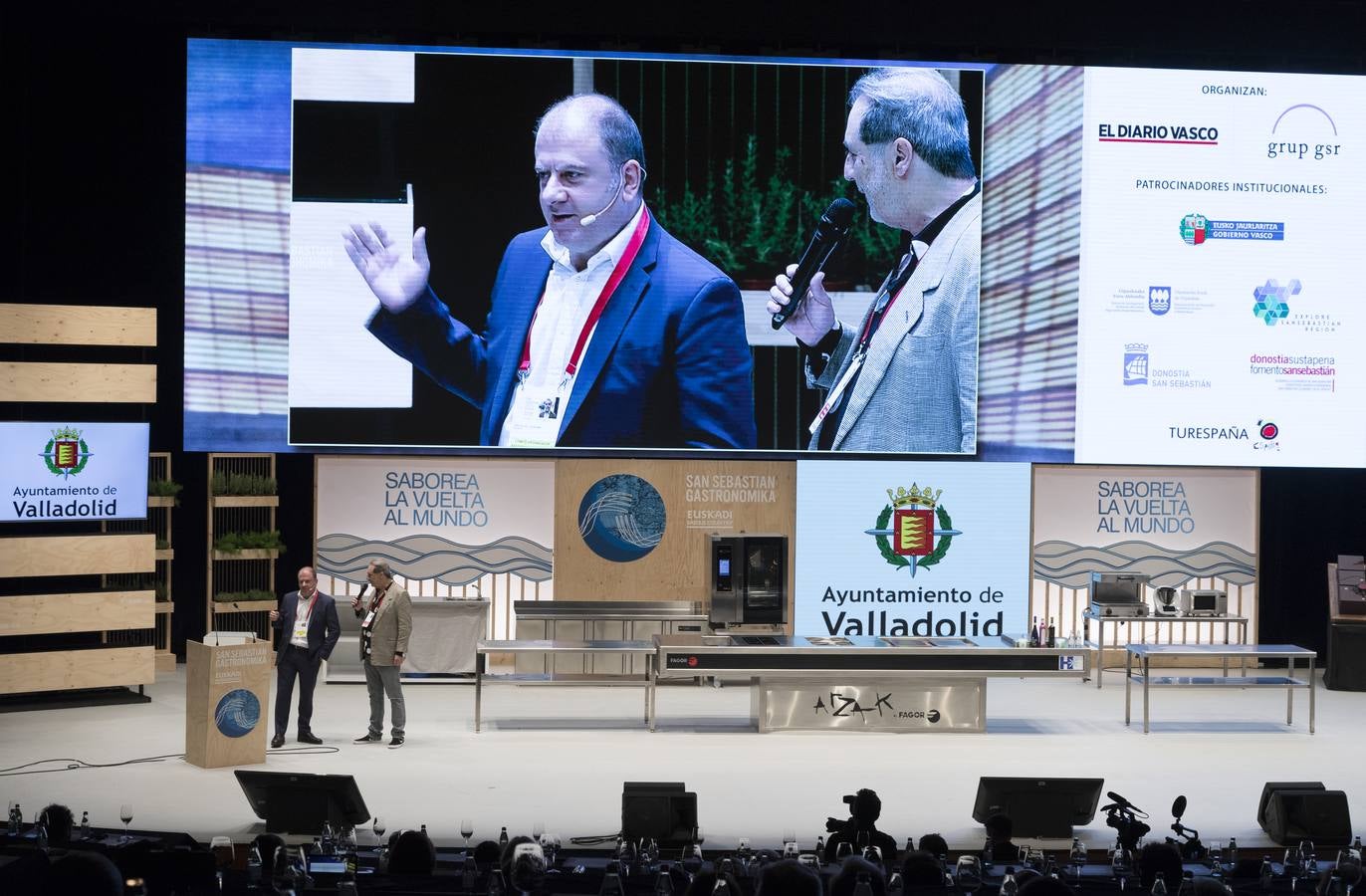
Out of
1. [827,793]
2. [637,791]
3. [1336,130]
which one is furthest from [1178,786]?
[1336,130]

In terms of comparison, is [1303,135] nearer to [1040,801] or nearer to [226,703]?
[1040,801]

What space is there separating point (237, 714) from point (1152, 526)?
29.5ft

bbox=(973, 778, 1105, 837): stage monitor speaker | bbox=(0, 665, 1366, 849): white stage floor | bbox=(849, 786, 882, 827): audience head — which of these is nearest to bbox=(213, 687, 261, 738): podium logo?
bbox=(0, 665, 1366, 849): white stage floor

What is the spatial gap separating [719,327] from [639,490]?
1.70 meters

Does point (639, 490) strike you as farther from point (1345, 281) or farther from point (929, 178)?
point (1345, 281)

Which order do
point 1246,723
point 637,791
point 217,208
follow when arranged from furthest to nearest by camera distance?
point 217,208
point 1246,723
point 637,791

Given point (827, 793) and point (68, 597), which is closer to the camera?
point (827, 793)

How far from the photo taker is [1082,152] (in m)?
14.1

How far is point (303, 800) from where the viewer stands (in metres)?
7.73

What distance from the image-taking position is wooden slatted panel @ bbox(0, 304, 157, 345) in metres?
12.4

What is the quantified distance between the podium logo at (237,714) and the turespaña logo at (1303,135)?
1008 centimetres

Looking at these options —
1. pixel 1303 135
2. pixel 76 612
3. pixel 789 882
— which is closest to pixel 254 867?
pixel 789 882

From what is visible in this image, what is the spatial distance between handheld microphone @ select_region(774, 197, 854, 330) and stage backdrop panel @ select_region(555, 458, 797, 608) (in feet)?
5.82

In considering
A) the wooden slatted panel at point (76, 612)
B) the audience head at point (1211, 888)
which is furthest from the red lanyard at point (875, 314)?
the audience head at point (1211, 888)
